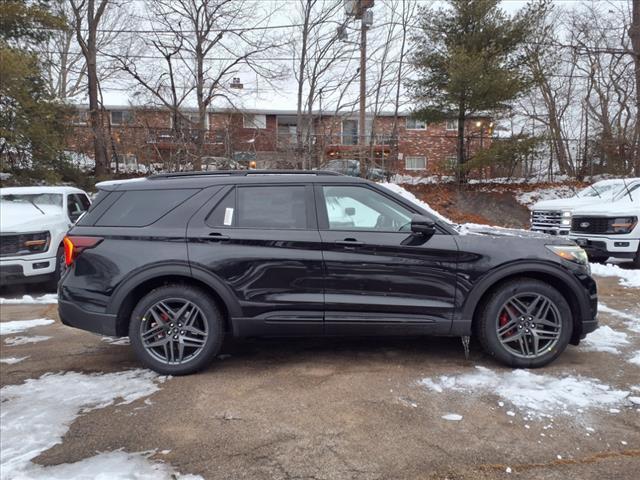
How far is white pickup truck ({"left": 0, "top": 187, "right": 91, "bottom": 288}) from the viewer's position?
7258mm

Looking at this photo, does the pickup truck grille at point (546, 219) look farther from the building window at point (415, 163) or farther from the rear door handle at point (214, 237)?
the rear door handle at point (214, 237)

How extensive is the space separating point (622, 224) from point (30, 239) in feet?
33.0

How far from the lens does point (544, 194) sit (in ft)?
51.3

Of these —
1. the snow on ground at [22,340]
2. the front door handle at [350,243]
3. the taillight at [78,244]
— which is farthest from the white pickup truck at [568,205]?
the snow on ground at [22,340]

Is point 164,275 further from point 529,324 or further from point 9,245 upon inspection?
point 9,245

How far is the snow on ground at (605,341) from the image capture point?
181 inches

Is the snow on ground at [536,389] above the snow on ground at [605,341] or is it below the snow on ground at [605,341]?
below

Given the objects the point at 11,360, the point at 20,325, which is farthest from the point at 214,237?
the point at 20,325

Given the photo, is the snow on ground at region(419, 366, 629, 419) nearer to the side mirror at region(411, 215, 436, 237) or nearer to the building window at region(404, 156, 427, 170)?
the side mirror at region(411, 215, 436, 237)

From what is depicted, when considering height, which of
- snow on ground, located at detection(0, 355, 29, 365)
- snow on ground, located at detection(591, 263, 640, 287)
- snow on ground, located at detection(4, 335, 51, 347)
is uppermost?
snow on ground, located at detection(591, 263, 640, 287)

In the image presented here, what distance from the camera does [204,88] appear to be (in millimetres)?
16469

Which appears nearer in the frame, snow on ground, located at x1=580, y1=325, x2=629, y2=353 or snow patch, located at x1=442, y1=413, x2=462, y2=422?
snow patch, located at x1=442, y1=413, x2=462, y2=422

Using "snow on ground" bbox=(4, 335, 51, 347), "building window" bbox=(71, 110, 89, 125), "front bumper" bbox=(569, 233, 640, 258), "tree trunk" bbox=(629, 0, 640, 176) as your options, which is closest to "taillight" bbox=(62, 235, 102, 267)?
"snow on ground" bbox=(4, 335, 51, 347)

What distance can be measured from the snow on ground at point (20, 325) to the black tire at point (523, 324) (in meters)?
5.36
